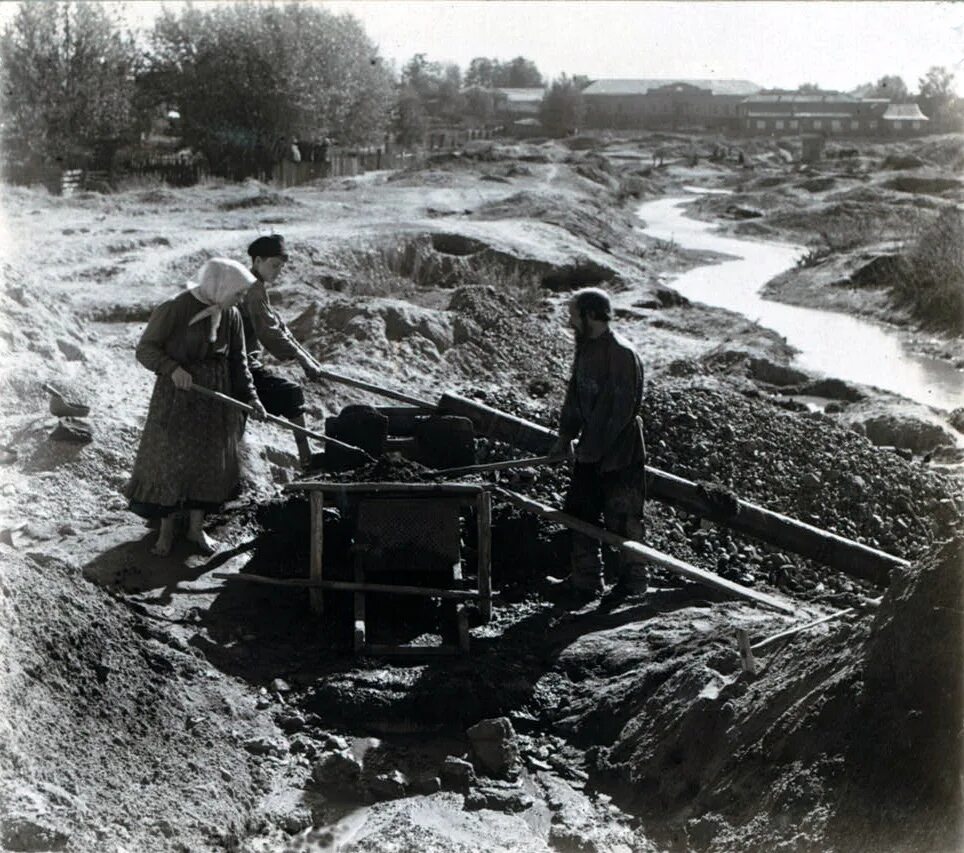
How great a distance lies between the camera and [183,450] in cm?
680

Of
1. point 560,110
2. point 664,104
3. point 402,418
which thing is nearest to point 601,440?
point 402,418

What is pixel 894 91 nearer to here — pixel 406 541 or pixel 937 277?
pixel 937 277

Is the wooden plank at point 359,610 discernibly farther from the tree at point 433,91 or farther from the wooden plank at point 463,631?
the tree at point 433,91

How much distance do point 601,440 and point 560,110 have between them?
78957mm

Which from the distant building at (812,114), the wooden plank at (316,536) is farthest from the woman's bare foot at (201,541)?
the distant building at (812,114)

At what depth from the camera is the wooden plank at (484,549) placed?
21.1 feet

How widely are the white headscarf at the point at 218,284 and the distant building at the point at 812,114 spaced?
9029cm

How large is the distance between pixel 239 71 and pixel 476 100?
55.2m

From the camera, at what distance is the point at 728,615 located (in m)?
6.50

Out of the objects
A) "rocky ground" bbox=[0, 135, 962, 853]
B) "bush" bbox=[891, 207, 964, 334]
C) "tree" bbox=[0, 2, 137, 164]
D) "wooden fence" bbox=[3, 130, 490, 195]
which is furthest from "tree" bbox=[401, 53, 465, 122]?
"rocky ground" bbox=[0, 135, 962, 853]

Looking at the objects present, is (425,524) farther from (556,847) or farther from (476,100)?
(476,100)

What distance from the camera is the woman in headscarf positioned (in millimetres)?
6590

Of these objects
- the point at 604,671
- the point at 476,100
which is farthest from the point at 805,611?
the point at 476,100

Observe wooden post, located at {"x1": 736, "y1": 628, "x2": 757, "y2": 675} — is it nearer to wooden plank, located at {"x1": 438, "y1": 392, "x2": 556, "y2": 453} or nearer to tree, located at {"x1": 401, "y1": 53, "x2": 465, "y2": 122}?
wooden plank, located at {"x1": 438, "y1": 392, "x2": 556, "y2": 453}
